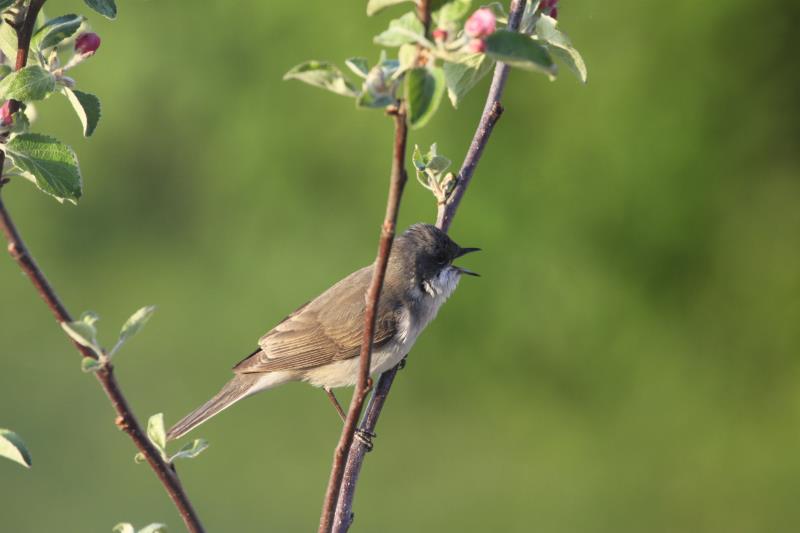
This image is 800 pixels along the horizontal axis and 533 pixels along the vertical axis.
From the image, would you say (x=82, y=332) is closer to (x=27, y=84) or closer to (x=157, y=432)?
(x=157, y=432)

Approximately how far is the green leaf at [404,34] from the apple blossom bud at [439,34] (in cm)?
4

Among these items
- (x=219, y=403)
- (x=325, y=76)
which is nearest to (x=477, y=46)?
(x=325, y=76)

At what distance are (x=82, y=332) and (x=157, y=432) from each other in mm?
352

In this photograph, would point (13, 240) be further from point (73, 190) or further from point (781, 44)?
point (781, 44)

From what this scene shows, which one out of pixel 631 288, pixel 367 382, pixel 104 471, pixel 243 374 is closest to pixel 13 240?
pixel 367 382

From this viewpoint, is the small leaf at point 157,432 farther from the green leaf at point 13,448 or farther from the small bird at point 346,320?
the small bird at point 346,320

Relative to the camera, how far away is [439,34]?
5.33ft

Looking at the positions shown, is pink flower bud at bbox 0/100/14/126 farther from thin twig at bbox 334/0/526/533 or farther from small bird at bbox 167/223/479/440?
small bird at bbox 167/223/479/440

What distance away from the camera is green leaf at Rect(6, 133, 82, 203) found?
77.8 inches

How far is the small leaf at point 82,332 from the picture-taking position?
167cm

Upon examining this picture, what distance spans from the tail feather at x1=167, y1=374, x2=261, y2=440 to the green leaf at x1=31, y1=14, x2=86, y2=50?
2122mm

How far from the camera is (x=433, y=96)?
1556 mm

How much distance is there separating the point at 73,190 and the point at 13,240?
1.40ft

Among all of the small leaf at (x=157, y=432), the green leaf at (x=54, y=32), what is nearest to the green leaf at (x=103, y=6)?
the green leaf at (x=54, y=32)
